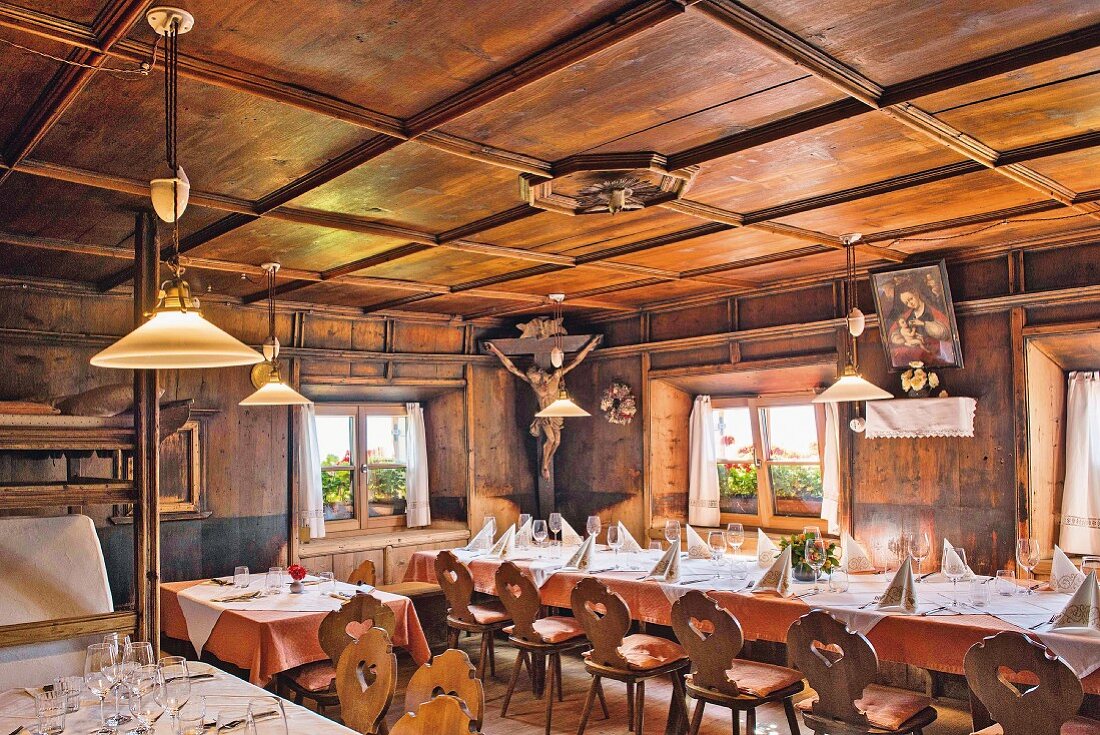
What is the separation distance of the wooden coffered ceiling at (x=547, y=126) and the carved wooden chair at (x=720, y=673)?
2030 millimetres

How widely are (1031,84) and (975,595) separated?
8.78ft

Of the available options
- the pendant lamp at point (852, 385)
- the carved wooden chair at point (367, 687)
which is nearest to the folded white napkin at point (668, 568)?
the pendant lamp at point (852, 385)

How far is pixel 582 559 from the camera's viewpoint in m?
6.06

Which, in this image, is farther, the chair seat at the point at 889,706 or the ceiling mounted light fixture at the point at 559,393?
A: the ceiling mounted light fixture at the point at 559,393

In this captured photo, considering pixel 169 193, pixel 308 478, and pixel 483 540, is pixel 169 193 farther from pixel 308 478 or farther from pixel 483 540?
pixel 308 478

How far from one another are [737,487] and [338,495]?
3772mm

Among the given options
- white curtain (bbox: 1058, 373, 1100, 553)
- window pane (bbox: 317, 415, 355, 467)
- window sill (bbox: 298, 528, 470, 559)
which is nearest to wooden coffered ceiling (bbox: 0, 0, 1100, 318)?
white curtain (bbox: 1058, 373, 1100, 553)

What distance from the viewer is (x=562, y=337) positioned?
337 inches

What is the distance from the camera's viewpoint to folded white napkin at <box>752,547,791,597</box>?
4.84 metres

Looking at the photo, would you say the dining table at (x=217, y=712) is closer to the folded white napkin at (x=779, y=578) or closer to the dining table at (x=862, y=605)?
the dining table at (x=862, y=605)

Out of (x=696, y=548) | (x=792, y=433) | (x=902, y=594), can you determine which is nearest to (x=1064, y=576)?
(x=902, y=594)

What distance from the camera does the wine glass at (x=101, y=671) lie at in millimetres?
2756

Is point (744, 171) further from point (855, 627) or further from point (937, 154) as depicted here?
point (855, 627)

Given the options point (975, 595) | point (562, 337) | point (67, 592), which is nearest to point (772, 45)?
point (975, 595)
